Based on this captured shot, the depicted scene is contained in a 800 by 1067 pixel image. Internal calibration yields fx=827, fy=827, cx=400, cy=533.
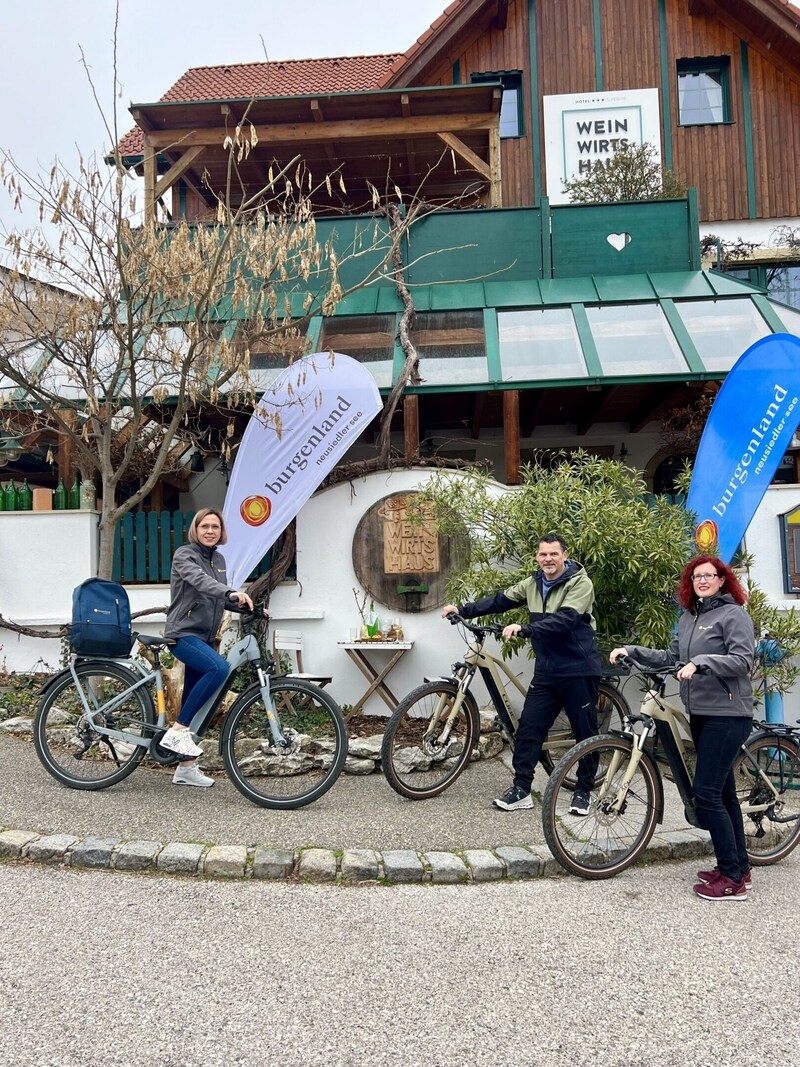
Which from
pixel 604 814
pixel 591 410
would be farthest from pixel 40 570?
pixel 591 410

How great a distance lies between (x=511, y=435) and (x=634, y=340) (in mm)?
1836

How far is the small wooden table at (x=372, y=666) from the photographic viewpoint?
290 inches

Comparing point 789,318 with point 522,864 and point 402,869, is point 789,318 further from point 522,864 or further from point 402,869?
point 402,869

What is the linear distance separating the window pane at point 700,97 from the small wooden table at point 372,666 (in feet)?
44.4

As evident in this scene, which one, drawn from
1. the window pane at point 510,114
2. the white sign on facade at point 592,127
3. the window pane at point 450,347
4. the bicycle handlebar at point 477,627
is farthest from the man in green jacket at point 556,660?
the window pane at point 510,114

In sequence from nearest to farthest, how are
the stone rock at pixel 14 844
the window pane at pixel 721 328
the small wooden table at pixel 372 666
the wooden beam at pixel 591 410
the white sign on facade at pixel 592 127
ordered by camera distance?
the stone rock at pixel 14 844
the small wooden table at pixel 372 666
the window pane at pixel 721 328
the wooden beam at pixel 591 410
the white sign on facade at pixel 592 127

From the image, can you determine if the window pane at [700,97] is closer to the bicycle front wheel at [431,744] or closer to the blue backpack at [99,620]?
the bicycle front wheel at [431,744]

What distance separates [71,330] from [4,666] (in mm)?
3410

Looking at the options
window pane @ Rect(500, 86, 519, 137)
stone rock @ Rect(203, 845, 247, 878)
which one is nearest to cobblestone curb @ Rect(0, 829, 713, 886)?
stone rock @ Rect(203, 845, 247, 878)

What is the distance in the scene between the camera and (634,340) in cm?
904

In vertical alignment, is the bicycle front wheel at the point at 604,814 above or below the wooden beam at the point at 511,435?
below

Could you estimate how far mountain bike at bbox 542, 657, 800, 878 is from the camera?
13.7 feet

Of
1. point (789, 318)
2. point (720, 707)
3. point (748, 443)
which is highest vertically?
point (789, 318)

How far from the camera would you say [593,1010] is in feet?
9.46
